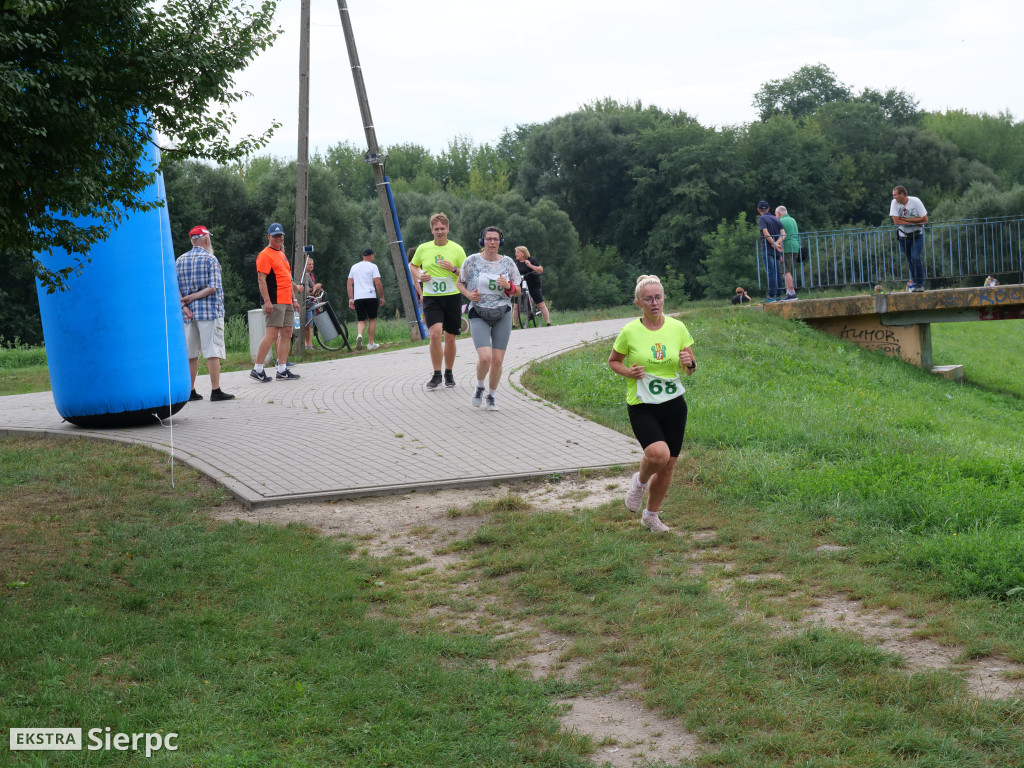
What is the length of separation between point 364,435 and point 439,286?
6.65ft

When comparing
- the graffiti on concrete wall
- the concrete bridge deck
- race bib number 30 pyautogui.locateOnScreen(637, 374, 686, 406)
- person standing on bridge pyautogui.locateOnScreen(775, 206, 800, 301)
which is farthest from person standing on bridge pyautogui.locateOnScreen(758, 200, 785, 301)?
race bib number 30 pyautogui.locateOnScreen(637, 374, 686, 406)

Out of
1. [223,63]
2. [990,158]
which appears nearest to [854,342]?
[223,63]

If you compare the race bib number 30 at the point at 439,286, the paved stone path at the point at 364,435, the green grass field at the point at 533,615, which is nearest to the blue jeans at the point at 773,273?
the paved stone path at the point at 364,435

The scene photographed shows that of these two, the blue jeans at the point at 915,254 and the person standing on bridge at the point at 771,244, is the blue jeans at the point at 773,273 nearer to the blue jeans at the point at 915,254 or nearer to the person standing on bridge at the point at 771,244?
the person standing on bridge at the point at 771,244

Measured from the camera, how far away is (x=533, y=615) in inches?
208

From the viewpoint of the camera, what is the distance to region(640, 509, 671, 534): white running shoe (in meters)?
6.50

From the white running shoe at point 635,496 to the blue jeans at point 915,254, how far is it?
1268 cm

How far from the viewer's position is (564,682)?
173 inches

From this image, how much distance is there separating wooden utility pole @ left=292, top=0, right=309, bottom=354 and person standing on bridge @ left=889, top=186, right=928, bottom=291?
1035cm

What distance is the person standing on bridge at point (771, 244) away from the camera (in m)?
19.2

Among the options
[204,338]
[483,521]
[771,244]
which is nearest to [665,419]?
[483,521]

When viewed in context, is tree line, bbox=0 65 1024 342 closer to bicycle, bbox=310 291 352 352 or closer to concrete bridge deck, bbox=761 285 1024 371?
bicycle, bbox=310 291 352 352

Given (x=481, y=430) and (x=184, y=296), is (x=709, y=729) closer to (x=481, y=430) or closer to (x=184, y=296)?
(x=481, y=430)

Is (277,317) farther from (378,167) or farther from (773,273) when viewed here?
(773,273)
